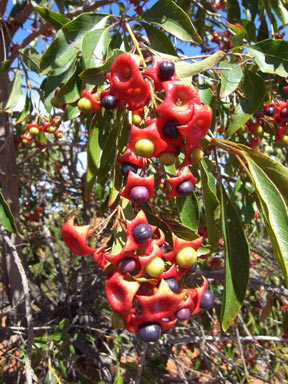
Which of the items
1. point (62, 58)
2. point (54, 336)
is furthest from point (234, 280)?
point (54, 336)

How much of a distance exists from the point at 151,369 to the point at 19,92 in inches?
75.9

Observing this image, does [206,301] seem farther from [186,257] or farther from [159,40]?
[159,40]

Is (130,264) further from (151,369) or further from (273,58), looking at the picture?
(151,369)

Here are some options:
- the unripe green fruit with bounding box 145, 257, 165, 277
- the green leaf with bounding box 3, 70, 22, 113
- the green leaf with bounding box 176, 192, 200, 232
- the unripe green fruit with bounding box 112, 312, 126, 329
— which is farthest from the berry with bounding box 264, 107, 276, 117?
the green leaf with bounding box 3, 70, 22, 113

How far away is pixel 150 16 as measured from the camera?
1198mm

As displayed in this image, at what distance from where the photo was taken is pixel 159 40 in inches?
47.7

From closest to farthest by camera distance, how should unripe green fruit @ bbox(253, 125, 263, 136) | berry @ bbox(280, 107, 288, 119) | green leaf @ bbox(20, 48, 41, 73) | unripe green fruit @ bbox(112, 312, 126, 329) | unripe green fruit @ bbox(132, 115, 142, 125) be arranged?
unripe green fruit @ bbox(112, 312, 126, 329)
unripe green fruit @ bbox(132, 115, 142, 125)
berry @ bbox(280, 107, 288, 119)
unripe green fruit @ bbox(253, 125, 263, 136)
green leaf @ bbox(20, 48, 41, 73)

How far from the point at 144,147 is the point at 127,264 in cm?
29

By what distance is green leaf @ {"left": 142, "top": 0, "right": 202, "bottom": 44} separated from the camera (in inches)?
44.1

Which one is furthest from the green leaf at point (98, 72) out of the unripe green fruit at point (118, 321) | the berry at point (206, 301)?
the berry at point (206, 301)

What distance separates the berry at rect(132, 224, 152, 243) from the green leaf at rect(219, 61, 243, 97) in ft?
1.84

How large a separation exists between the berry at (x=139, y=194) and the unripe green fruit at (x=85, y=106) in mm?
393

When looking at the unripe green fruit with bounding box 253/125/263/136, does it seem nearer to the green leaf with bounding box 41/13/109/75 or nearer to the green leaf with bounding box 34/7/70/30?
the green leaf with bounding box 41/13/109/75

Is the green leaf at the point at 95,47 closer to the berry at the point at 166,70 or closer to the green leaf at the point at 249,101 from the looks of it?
the berry at the point at 166,70
